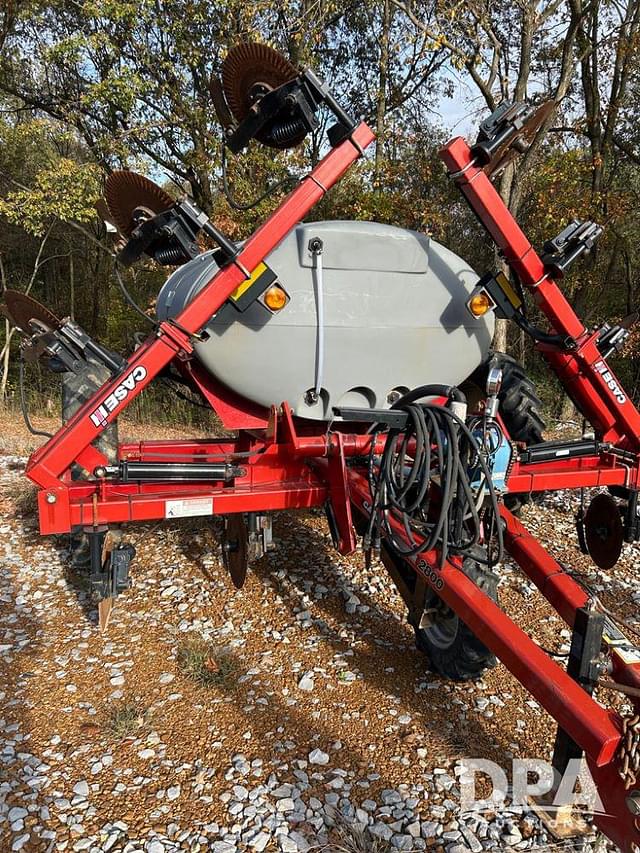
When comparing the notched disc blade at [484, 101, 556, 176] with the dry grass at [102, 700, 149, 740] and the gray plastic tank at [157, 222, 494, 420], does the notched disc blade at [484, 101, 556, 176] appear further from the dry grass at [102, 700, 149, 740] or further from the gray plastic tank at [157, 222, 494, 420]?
the dry grass at [102, 700, 149, 740]

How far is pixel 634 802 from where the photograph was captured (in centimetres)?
157

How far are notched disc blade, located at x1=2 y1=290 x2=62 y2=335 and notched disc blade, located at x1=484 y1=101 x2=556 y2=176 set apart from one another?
7.32 feet

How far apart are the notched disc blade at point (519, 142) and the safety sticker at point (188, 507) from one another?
6.89 feet

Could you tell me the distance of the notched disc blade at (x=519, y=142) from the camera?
119 inches

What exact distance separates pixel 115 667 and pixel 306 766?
3.91ft

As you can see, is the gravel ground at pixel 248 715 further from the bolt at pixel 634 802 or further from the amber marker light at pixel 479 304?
the amber marker light at pixel 479 304

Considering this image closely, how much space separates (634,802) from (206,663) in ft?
6.80

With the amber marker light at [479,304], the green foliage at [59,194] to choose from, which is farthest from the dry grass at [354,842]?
the green foliage at [59,194]

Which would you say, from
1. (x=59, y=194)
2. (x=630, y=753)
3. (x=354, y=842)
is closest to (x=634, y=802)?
(x=630, y=753)

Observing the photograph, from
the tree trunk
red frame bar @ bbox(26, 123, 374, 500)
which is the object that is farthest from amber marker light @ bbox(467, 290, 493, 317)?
the tree trunk

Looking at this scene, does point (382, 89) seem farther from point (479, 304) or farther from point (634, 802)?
point (634, 802)

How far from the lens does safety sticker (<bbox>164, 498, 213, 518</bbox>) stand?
110 inches

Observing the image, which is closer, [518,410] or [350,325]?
[350,325]

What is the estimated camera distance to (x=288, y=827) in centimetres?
216
